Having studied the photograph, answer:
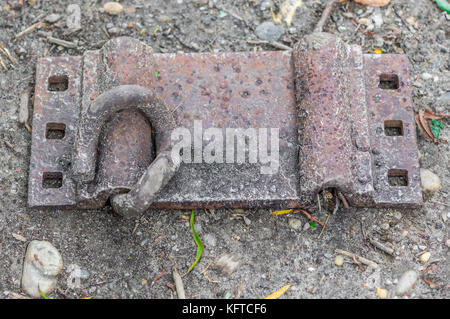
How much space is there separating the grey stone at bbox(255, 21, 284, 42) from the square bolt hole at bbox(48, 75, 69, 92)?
0.92 m

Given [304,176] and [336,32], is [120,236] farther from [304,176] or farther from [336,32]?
[336,32]

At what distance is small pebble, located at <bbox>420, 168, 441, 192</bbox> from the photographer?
9.19ft

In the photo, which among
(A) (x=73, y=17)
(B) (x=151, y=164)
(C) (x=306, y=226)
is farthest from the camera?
(A) (x=73, y=17)

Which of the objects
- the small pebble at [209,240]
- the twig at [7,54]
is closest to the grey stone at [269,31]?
the small pebble at [209,240]

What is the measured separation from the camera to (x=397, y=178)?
108 inches

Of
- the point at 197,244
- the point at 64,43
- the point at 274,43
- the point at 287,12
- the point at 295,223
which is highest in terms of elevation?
the point at 287,12

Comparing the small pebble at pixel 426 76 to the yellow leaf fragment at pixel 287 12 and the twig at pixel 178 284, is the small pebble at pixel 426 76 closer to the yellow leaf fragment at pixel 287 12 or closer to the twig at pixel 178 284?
the yellow leaf fragment at pixel 287 12

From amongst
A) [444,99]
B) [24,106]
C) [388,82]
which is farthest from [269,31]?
[24,106]

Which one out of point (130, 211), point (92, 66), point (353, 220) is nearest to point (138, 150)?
point (130, 211)

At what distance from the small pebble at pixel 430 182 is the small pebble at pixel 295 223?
558 mm

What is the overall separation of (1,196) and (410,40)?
198cm

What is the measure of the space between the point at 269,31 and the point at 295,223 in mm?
962

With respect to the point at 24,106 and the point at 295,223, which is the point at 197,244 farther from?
the point at 24,106

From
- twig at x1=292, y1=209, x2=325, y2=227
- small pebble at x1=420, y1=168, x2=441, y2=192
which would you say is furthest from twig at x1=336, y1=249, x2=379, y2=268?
small pebble at x1=420, y1=168, x2=441, y2=192
